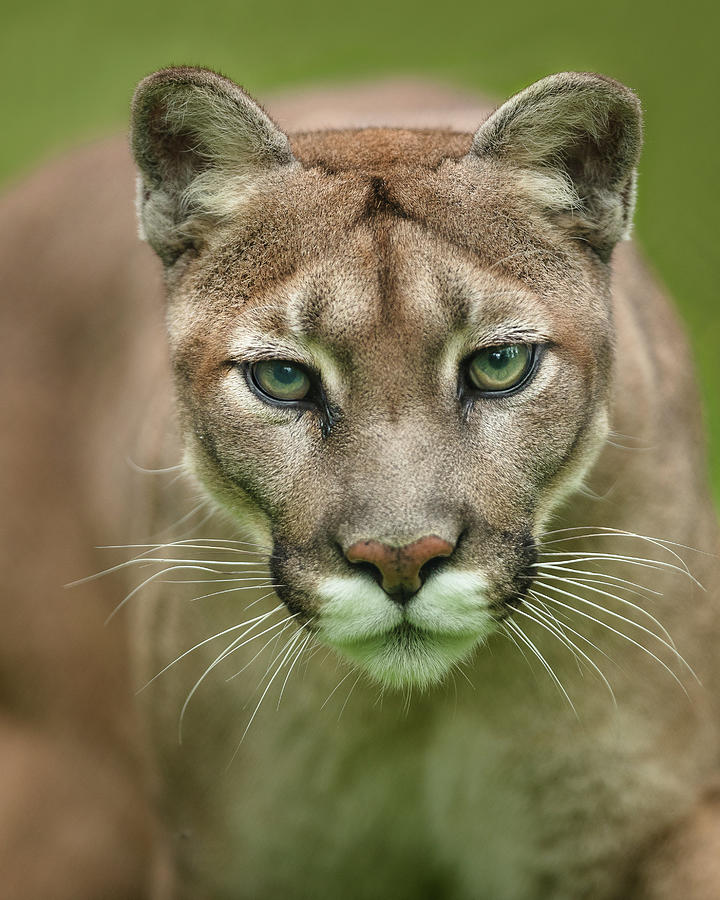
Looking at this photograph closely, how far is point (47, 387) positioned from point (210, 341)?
2012 mm

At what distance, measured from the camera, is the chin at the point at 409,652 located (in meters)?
2.72

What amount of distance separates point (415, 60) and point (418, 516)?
7.57 m

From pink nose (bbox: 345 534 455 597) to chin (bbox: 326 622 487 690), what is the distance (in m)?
0.17

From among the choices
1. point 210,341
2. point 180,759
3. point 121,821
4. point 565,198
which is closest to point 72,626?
point 121,821

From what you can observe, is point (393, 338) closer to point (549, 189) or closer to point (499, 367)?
point (499, 367)

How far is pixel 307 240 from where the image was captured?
2.88 meters

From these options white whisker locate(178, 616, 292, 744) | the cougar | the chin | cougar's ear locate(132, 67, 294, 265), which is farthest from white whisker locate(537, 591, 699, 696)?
cougar's ear locate(132, 67, 294, 265)

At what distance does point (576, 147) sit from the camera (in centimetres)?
302

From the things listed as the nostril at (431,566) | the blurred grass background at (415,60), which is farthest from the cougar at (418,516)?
the blurred grass background at (415,60)

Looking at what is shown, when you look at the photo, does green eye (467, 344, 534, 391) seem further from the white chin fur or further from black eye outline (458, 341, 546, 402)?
the white chin fur

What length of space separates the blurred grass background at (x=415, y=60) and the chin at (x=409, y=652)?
143 inches

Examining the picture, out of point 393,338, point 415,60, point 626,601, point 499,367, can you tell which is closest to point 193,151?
point 393,338

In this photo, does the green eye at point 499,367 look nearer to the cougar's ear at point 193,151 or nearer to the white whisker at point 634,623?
the white whisker at point 634,623

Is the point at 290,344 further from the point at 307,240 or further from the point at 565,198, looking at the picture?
the point at 565,198
